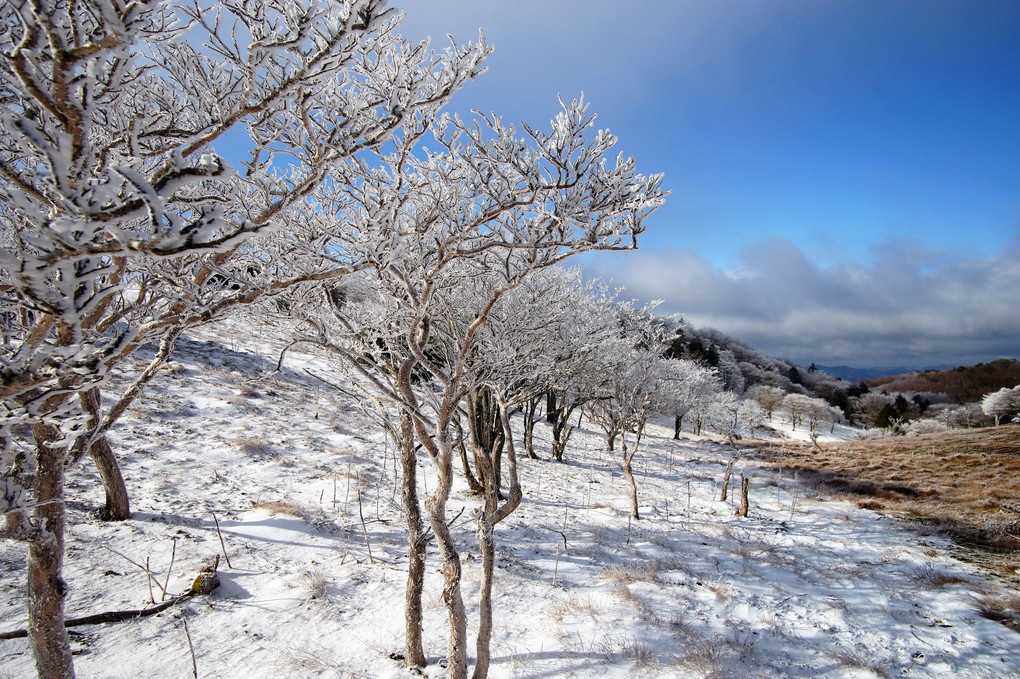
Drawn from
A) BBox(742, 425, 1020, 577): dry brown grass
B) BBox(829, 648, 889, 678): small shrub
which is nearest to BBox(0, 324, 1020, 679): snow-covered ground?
BBox(829, 648, 889, 678): small shrub

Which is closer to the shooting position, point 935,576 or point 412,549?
point 412,549

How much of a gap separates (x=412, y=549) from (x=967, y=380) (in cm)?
9387

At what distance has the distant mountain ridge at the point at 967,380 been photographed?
60.7 m

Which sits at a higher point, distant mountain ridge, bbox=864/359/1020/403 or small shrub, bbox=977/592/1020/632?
distant mountain ridge, bbox=864/359/1020/403

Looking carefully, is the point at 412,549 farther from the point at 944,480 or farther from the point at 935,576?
the point at 944,480

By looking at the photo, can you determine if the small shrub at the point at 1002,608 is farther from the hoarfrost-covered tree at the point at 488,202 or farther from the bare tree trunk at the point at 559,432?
the bare tree trunk at the point at 559,432

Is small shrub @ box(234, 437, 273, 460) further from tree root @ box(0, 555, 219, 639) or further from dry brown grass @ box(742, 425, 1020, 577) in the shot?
dry brown grass @ box(742, 425, 1020, 577)

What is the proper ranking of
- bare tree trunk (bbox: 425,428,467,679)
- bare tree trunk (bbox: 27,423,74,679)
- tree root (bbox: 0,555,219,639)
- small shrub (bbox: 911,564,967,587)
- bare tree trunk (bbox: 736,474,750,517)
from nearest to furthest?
bare tree trunk (bbox: 27,423,74,679), bare tree trunk (bbox: 425,428,467,679), tree root (bbox: 0,555,219,639), small shrub (bbox: 911,564,967,587), bare tree trunk (bbox: 736,474,750,517)

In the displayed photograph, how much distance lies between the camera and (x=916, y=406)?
59.8m

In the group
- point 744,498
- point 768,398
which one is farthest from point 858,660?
point 768,398

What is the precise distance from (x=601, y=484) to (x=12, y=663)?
14.1 m

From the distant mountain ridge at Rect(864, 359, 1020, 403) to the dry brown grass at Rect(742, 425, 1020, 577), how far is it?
49201 mm

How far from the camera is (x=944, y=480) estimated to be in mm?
17156

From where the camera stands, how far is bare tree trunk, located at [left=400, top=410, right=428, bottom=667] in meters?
5.18
